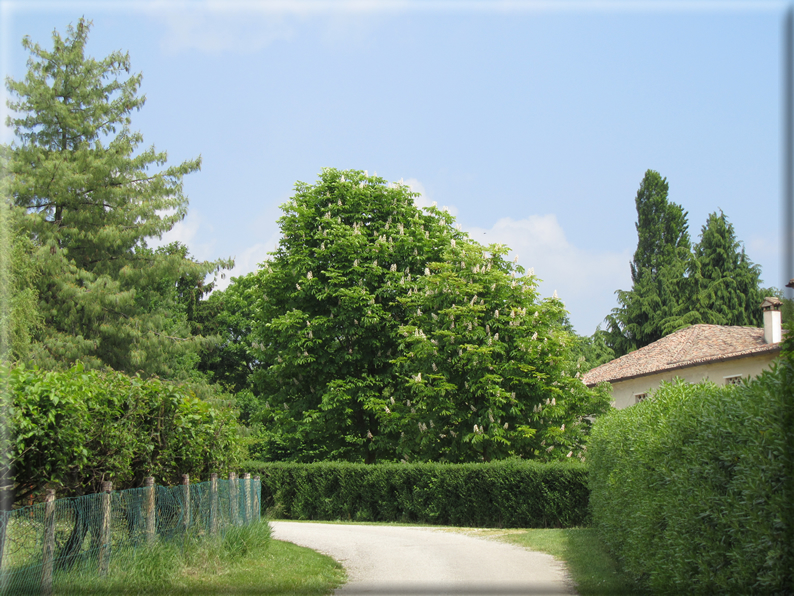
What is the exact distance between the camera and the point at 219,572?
10.2 metres

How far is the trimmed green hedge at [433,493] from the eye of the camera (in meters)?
20.1

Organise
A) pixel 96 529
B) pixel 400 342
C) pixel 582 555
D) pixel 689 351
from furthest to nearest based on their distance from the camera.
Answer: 1. pixel 689 351
2. pixel 400 342
3. pixel 582 555
4. pixel 96 529

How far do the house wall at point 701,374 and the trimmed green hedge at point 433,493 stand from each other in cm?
775

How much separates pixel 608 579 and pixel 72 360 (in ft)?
80.7

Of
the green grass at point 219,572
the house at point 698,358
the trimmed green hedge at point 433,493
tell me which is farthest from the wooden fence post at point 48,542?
the house at point 698,358

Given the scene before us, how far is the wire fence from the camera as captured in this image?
7137 mm

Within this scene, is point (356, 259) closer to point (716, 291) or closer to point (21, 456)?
point (21, 456)

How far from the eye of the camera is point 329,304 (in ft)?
90.9

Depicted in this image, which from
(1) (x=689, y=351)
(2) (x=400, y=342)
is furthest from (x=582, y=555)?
(1) (x=689, y=351)

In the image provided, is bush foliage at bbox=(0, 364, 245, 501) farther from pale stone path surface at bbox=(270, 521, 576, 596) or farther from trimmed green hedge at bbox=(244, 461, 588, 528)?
trimmed green hedge at bbox=(244, 461, 588, 528)

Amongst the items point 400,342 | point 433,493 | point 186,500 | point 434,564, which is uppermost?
point 400,342

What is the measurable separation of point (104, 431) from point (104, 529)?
3.80ft

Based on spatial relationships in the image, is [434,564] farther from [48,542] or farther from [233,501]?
[48,542]

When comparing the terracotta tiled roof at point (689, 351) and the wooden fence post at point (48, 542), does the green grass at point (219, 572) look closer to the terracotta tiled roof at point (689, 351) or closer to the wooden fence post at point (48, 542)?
the wooden fence post at point (48, 542)
